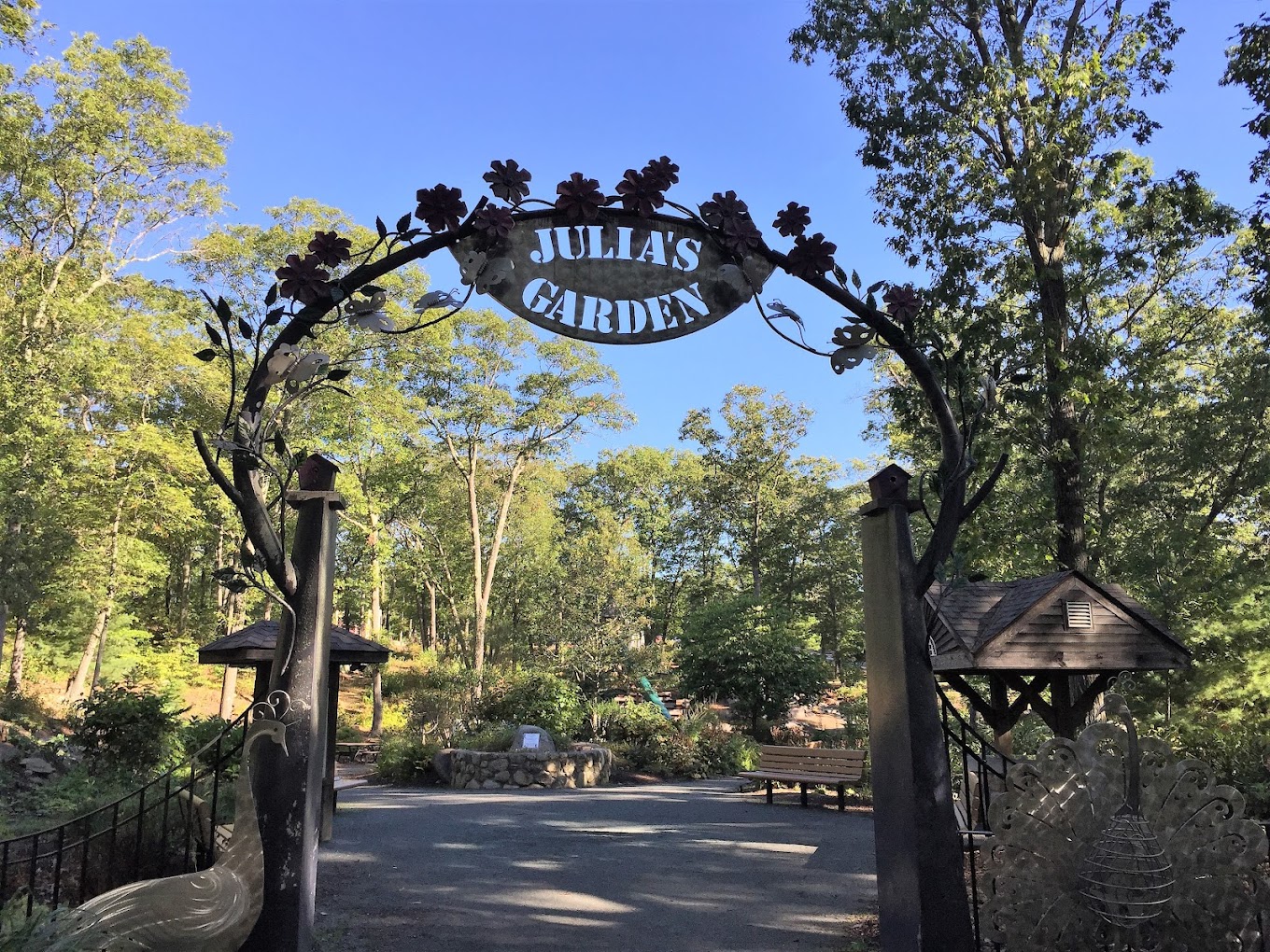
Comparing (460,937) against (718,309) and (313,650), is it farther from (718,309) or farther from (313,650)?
(718,309)

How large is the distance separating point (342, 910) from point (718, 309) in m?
5.18

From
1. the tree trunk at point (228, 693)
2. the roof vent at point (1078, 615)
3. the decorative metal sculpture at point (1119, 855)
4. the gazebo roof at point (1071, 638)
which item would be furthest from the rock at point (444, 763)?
the decorative metal sculpture at point (1119, 855)

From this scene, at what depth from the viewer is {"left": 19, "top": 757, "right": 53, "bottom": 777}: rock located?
38.1 ft

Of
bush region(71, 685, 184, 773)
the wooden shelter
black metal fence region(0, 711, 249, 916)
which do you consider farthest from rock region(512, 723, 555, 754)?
the wooden shelter

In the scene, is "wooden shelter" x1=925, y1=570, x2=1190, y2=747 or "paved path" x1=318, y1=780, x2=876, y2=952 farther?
"wooden shelter" x1=925, y1=570, x2=1190, y2=747

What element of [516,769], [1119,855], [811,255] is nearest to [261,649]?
[811,255]

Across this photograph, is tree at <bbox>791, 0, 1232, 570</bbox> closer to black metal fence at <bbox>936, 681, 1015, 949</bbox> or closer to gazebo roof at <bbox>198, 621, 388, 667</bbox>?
black metal fence at <bbox>936, 681, 1015, 949</bbox>

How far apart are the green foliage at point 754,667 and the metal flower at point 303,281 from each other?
17208 millimetres

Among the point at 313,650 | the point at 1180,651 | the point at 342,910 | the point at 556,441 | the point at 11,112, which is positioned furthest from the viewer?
the point at 556,441

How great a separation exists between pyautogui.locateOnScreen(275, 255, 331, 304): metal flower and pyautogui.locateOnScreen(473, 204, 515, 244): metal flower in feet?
2.35

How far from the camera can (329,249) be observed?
12.1ft

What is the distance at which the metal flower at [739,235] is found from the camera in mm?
4062

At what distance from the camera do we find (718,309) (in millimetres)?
Result: 4078

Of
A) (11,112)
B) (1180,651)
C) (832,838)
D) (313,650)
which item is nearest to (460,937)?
(313,650)
